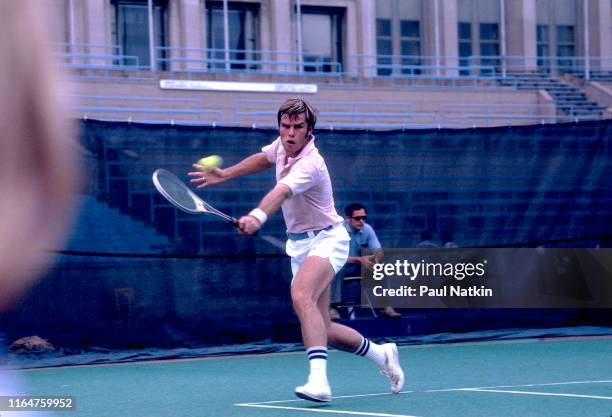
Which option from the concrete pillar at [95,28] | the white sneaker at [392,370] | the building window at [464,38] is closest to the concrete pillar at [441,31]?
the building window at [464,38]

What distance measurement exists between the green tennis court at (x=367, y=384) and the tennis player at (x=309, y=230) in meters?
0.32

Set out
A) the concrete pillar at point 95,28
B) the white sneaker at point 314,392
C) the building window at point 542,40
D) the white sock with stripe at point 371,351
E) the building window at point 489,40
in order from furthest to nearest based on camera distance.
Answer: the building window at point 542,40 < the building window at point 489,40 < the concrete pillar at point 95,28 < the white sock with stripe at point 371,351 < the white sneaker at point 314,392

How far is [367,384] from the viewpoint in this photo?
802 centimetres

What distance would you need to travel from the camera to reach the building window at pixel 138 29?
111 ft

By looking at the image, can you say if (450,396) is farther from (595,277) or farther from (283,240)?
(595,277)

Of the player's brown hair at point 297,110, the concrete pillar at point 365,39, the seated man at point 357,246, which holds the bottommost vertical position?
the seated man at point 357,246

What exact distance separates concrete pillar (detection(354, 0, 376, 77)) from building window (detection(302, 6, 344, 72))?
0.57 meters

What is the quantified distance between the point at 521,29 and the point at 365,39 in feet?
19.3

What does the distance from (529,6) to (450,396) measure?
33.8 meters

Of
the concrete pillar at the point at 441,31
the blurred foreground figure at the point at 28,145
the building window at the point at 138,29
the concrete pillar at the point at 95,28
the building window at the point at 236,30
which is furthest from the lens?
the concrete pillar at the point at 441,31

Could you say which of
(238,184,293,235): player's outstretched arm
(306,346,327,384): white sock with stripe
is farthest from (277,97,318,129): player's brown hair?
(306,346,327,384): white sock with stripe

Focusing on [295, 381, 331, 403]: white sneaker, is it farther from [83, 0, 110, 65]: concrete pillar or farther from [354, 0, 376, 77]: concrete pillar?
[354, 0, 376, 77]: concrete pillar

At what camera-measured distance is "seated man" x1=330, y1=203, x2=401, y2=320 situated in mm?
10812

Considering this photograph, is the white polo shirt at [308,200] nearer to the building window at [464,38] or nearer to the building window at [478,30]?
the building window at [478,30]
